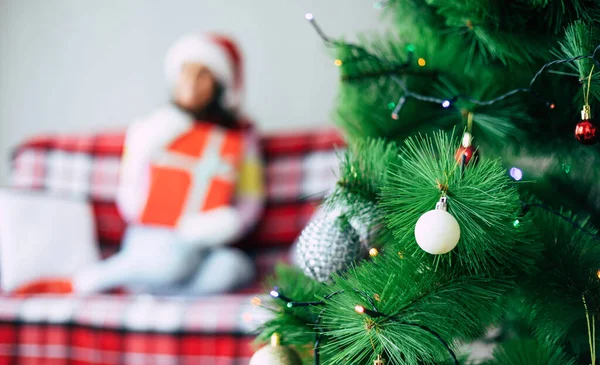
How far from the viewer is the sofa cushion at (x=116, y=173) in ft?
5.48

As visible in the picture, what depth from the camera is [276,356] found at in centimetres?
51

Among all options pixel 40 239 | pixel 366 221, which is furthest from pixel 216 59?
pixel 366 221

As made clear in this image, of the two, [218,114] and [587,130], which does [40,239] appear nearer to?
[218,114]

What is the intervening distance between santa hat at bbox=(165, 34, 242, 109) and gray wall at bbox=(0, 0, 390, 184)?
312 millimetres

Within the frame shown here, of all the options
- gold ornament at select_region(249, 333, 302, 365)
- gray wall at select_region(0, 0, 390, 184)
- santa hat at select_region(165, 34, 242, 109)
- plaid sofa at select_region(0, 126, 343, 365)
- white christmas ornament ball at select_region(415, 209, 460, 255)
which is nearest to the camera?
white christmas ornament ball at select_region(415, 209, 460, 255)

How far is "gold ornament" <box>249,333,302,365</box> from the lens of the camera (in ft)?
1.66

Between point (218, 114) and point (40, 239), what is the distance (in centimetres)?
59

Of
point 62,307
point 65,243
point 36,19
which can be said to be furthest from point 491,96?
point 36,19

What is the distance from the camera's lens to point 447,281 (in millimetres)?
452

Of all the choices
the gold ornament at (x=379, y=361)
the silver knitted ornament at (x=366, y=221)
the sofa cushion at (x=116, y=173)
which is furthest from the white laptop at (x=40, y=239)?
the gold ornament at (x=379, y=361)

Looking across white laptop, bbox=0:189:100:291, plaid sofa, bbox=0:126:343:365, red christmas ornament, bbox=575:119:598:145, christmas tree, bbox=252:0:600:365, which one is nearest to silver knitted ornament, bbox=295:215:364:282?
christmas tree, bbox=252:0:600:365

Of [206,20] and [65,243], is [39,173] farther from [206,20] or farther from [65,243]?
[206,20]

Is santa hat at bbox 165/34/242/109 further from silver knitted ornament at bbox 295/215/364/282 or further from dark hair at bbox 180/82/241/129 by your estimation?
silver knitted ornament at bbox 295/215/364/282

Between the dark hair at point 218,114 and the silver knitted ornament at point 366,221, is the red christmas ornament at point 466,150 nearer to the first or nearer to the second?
the silver knitted ornament at point 366,221
